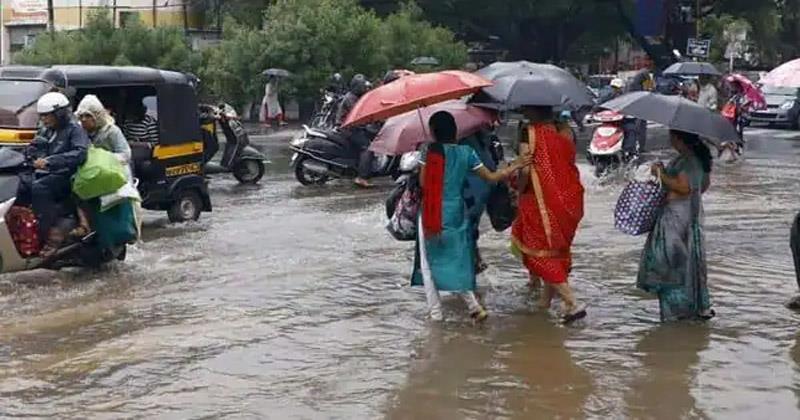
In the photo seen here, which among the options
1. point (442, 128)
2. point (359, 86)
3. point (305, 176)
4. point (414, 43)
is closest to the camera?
point (442, 128)

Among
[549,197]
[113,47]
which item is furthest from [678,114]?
[113,47]

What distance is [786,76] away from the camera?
930 cm

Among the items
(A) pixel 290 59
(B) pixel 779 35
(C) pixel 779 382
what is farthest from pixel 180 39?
(B) pixel 779 35

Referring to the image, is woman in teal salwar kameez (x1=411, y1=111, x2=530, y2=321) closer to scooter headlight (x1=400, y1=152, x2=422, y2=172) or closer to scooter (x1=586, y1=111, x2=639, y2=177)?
scooter headlight (x1=400, y1=152, x2=422, y2=172)

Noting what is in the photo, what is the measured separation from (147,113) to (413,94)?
5699mm

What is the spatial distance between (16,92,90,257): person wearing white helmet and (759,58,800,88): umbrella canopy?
17.9ft

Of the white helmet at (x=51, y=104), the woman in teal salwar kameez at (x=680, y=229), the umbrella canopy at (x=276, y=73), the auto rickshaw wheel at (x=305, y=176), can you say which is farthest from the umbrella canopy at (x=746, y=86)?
the white helmet at (x=51, y=104)

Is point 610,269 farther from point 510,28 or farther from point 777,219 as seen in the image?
point 510,28

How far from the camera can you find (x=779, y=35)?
182ft

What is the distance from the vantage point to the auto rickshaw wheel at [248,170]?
57.0 ft

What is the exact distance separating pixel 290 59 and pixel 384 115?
78.2ft

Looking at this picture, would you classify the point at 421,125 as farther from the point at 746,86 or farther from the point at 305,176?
the point at 746,86

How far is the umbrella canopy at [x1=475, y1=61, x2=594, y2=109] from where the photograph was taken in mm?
7969

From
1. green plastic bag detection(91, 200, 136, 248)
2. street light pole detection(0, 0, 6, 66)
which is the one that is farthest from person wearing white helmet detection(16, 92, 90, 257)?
street light pole detection(0, 0, 6, 66)
